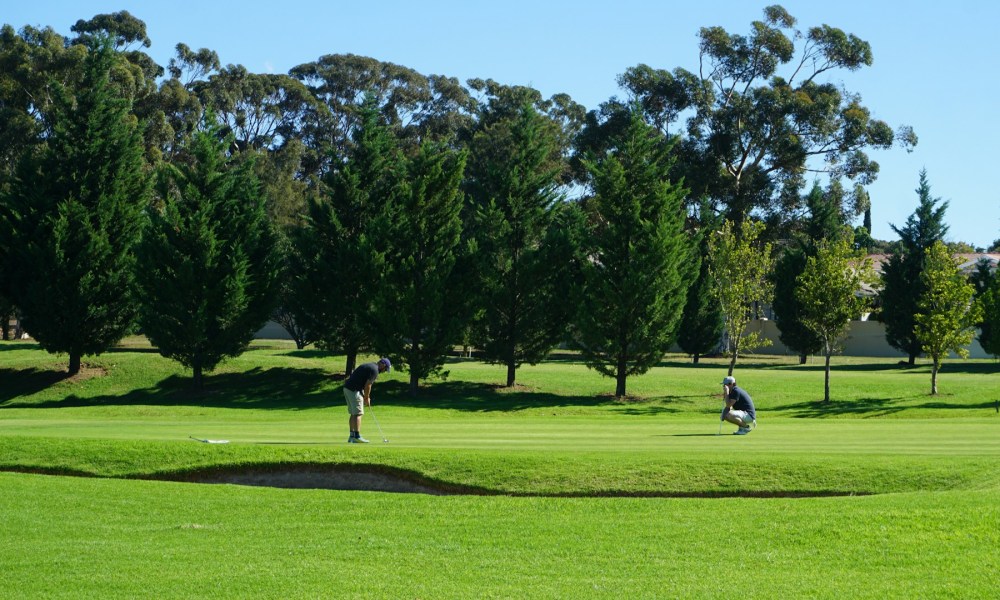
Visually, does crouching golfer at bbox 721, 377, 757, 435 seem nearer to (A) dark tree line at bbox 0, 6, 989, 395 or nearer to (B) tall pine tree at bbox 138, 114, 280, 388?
(A) dark tree line at bbox 0, 6, 989, 395

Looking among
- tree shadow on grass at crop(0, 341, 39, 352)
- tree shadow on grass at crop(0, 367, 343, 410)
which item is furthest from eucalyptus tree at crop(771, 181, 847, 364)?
tree shadow on grass at crop(0, 341, 39, 352)

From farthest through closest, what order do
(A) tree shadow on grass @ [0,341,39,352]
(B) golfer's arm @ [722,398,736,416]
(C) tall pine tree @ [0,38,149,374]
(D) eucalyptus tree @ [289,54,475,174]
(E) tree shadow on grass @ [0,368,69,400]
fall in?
(D) eucalyptus tree @ [289,54,475,174]
(A) tree shadow on grass @ [0,341,39,352]
(E) tree shadow on grass @ [0,368,69,400]
(C) tall pine tree @ [0,38,149,374]
(B) golfer's arm @ [722,398,736,416]

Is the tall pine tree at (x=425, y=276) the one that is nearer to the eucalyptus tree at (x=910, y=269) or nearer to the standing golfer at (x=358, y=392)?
the standing golfer at (x=358, y=392)

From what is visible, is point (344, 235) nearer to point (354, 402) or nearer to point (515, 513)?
point (354, 402)

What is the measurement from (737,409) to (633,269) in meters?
16.5

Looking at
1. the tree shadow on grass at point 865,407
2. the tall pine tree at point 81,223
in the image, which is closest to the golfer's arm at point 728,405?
the tree shadow on grass at point 865,407

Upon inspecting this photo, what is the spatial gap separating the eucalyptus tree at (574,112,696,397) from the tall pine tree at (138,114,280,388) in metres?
14.0

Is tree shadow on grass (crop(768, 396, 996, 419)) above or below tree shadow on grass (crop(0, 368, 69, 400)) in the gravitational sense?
above

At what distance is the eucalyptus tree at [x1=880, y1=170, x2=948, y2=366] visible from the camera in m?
56.7

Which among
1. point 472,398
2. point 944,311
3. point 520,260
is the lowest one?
point 472,398

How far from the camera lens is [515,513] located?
14.1 metres

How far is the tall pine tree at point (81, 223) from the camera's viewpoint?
43.7 metres

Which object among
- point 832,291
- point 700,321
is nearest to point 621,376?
point 832,291

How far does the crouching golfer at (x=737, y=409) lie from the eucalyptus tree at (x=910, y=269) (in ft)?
119
